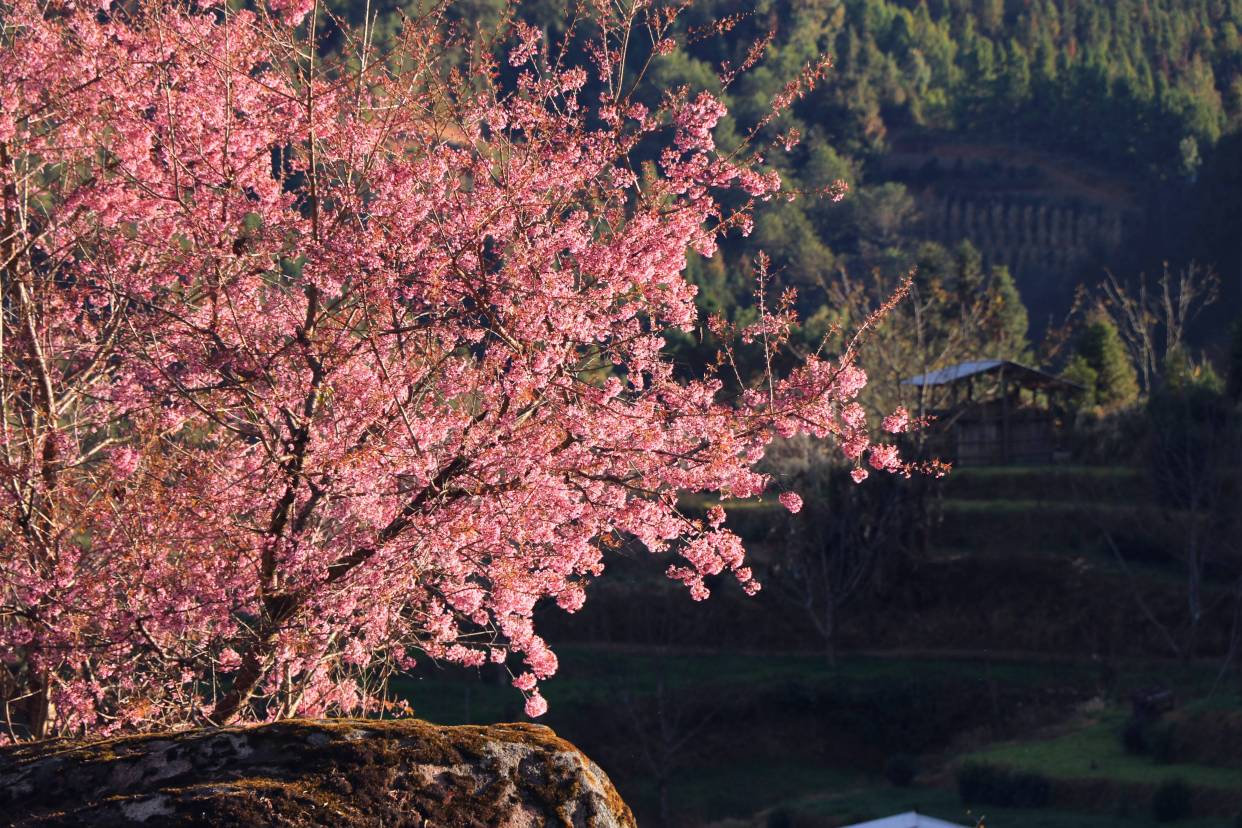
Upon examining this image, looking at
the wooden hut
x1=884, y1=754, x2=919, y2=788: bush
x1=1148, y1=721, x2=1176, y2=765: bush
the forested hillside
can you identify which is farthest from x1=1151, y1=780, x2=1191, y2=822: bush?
the forested hillside

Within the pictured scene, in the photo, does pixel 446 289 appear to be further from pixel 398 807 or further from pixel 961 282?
pixel 961 282

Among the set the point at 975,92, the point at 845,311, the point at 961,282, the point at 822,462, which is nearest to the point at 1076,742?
the point at 822,462

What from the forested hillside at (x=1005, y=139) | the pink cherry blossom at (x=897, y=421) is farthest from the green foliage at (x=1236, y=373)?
the pink cherry blossom at (x=897, y=421)

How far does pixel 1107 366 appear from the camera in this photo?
1617 inches

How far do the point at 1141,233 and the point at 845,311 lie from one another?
1115 inches

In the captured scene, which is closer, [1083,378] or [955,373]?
[955,373]

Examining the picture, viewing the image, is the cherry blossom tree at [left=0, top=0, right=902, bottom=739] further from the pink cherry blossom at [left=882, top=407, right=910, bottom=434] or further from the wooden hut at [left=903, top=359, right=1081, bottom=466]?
the wooden hut at [left=903, top=359, right=1081, bottom=466]

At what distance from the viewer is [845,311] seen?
141ft

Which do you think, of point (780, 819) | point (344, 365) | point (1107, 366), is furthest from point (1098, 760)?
point (344, 365)

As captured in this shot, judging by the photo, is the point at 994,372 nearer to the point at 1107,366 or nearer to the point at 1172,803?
the point at 1107,366

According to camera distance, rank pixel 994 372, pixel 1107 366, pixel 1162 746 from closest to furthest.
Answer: pixel 1162 746, pixel 994 372, pixel 1107 366

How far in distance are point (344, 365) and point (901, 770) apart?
21772 millimetres

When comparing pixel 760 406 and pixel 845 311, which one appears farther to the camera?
pixel 845 311

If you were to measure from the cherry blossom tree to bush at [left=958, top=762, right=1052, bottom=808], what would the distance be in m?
17.1
